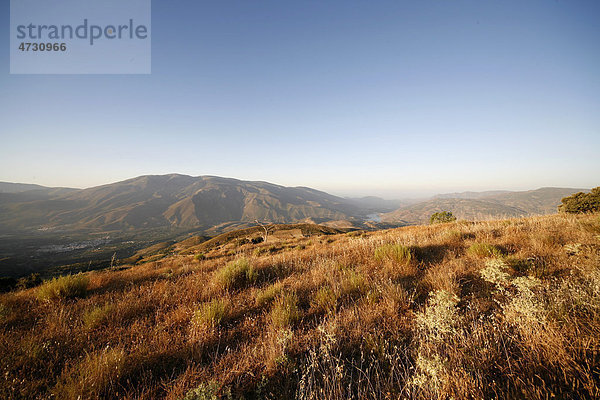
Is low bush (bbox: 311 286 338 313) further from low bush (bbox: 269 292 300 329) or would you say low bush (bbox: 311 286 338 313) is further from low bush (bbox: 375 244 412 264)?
low bush (bbox: 375 244 412 264)

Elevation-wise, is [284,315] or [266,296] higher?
[284,315]

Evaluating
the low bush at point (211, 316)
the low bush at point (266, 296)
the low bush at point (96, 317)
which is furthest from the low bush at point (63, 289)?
the low bush at point (266, 296)

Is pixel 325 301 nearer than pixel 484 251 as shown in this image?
Yes

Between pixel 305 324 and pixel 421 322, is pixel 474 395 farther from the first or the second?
pixel 305 324

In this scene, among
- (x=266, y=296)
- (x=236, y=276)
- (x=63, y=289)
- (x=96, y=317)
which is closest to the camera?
(x=96, y=317)

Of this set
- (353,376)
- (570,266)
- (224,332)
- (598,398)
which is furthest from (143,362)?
(570,266)

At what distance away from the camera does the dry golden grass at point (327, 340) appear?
6.51 feet

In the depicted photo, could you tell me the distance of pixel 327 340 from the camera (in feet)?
8.13

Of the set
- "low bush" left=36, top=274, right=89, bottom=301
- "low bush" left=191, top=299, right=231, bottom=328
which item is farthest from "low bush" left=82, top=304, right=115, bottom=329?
"low bush" left=36, top=274, right=89, bottom=301

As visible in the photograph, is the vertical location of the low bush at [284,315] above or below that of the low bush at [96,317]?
above

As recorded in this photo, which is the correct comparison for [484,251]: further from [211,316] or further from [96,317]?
[96,317]

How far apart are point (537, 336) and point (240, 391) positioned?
3.31 m

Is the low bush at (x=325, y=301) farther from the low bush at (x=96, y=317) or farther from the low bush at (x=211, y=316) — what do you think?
the low bush at (x=96, y=317)

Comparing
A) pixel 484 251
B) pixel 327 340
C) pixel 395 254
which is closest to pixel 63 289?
pixel 327 340
